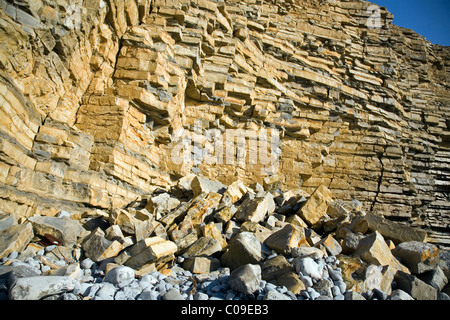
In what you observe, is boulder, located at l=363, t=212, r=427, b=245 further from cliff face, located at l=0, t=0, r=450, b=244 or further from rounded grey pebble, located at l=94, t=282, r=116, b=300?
rounded grey pebble, located at l=94, t=282, r=116, b=300

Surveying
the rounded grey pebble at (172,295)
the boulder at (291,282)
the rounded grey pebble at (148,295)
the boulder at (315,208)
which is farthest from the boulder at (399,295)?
the rounded grey pebble at (148,295)

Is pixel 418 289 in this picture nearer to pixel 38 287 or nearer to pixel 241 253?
pixel 241 253

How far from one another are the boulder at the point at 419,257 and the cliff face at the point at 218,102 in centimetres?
449

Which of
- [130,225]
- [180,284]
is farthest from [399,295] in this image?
[130,225]

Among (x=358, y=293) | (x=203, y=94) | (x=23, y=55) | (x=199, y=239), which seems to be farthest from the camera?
(x=203, y=94)

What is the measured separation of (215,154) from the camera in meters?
8.77

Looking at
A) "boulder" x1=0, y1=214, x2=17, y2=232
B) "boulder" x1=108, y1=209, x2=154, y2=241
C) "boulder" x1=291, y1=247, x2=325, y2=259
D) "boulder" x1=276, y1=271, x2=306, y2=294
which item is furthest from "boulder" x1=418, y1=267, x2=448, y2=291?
"boulder" x1=0, y1=214, x2=17, y2=232

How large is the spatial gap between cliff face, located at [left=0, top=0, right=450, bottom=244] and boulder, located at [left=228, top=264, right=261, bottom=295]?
130 inches

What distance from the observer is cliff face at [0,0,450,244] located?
181 inches

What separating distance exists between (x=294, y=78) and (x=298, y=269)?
368 inches

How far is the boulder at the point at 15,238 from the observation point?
3.13 m

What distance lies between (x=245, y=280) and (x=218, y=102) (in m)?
6.79
